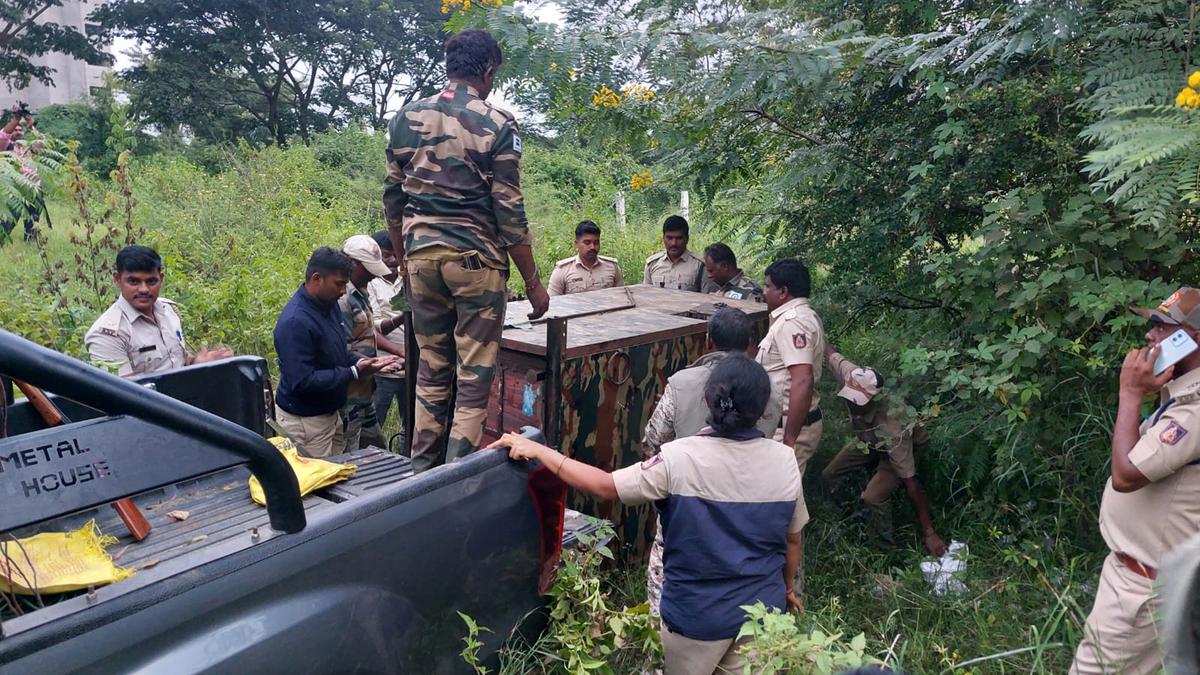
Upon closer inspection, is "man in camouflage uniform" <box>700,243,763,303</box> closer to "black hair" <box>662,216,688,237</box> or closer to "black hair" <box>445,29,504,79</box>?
"black hair" <box>662,216,688,237</box>

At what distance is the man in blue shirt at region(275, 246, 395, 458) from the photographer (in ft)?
13.3

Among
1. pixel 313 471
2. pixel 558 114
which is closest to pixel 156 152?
pixel 558 114

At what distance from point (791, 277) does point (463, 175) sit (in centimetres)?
176

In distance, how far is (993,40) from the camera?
3.70 m

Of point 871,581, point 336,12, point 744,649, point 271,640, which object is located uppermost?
point 336,12

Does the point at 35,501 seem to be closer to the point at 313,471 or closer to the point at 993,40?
the point at 313,471

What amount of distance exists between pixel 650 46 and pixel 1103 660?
311 centimetres

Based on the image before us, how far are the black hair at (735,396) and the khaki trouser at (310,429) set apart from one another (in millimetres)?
2353

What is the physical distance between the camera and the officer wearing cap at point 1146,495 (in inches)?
104

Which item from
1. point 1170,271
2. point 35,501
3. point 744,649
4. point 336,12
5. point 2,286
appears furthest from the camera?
point 336,12

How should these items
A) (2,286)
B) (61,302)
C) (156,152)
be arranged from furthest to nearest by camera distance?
(156,152) < (2,286) < (61,302)

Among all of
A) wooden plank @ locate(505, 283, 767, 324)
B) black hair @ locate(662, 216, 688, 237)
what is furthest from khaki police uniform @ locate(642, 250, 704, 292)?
wooden plank @ locate(505, 283, 767, 324)

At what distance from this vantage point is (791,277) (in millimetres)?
4324

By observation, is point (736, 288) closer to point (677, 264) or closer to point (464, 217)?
point (677, 264)
